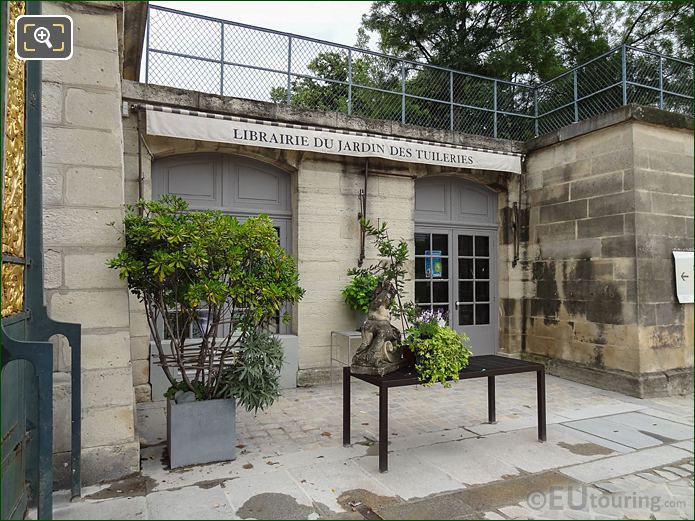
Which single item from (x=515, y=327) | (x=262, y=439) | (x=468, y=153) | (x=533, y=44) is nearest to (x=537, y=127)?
(x=468, y=153)

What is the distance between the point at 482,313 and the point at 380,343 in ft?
15.3

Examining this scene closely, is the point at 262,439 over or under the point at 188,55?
under

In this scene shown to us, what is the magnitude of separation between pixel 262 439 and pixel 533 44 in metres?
10.8

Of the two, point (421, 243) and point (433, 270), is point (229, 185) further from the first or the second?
point (433, 270)

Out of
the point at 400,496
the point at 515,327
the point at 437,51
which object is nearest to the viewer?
the point at 400,496

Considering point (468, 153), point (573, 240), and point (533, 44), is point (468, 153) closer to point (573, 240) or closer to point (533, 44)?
point (573, 240)

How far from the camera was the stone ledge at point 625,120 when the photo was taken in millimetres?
6164

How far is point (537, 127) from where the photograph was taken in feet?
26.3

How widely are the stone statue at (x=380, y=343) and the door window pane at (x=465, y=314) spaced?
4016 millimetres

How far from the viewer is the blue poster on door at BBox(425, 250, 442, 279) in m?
7.44

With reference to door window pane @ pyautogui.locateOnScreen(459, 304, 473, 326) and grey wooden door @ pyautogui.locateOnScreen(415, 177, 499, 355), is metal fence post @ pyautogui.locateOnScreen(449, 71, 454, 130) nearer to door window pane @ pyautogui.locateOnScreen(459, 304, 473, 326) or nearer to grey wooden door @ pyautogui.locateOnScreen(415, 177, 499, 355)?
grey wooden door @ pyautogui.locateOnScreen(415, 177, 499, 355)

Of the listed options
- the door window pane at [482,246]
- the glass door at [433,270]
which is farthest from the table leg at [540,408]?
the door window pane at [482,246]

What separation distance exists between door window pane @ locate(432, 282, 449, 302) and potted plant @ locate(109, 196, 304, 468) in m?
4.08

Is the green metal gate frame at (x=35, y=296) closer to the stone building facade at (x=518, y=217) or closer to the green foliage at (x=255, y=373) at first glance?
the stone building facade at (x=518, y=217)
